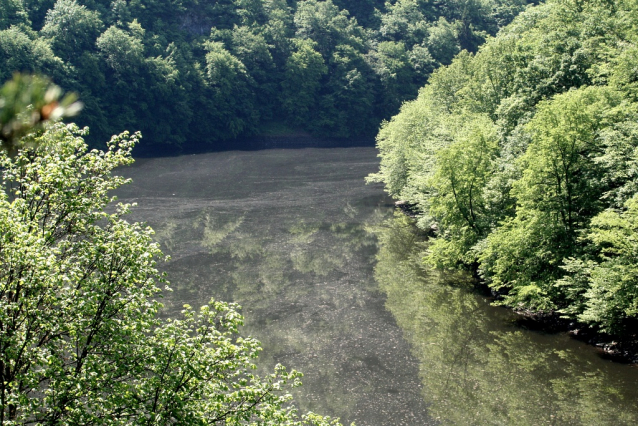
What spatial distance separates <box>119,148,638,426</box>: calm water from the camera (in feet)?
93.2

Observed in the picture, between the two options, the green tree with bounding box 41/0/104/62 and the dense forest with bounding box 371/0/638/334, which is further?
the green tree with bounding box 41/0/104/62

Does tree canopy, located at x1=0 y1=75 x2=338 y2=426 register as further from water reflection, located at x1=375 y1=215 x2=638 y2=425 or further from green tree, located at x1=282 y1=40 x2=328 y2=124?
green tree, located at x1=282 y1=40 x2=328 y2=124

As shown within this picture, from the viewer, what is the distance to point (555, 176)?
37812 mm

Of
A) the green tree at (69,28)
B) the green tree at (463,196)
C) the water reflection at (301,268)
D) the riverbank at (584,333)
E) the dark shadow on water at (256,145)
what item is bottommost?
the dark shadow on water at (256,145)

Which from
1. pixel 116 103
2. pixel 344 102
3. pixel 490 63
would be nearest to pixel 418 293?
pixel 490 63

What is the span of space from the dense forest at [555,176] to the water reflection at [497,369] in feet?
6.71

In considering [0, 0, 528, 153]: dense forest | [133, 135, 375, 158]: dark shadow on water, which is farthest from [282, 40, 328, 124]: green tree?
[133, 135, 375, 158]: dark shadow on water

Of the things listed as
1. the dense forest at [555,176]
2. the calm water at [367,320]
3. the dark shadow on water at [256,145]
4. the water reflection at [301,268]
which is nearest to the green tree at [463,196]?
the dense forest at [555,176]

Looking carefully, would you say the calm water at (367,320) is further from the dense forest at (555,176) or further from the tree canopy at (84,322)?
the tree canopy at (84,322)

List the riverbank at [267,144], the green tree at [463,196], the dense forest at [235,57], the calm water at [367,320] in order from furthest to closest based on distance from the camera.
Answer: the riverbank at [267,144], the dense forest at [235,57], the green tree at [463,196], the calm water at [367,320]

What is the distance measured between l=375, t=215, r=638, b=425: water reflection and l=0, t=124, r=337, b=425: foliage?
15.4 metres

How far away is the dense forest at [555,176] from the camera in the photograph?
33.1 metres

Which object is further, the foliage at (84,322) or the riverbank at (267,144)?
the riverbank at (267,144)

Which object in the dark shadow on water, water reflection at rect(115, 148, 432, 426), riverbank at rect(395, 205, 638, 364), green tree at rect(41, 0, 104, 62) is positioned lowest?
the dark shadow on water
